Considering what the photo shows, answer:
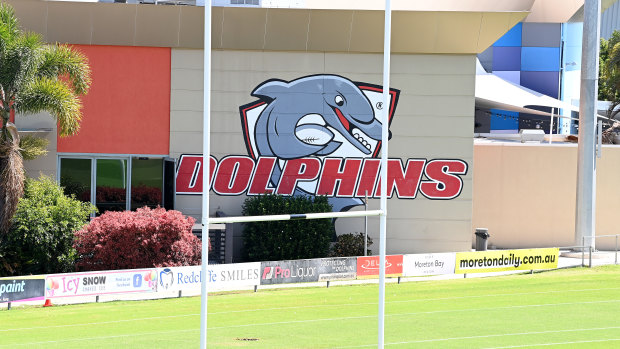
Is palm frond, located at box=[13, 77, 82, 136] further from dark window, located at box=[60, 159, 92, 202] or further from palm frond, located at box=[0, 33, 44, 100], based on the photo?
dark window, located at box=[60, 159, 92, 202]

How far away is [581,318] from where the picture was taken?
76.2 ft

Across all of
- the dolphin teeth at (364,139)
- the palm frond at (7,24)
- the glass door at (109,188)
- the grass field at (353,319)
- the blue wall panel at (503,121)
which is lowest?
the grass field at (353,319)

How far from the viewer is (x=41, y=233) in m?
27.6

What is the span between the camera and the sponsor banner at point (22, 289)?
76.5 ft

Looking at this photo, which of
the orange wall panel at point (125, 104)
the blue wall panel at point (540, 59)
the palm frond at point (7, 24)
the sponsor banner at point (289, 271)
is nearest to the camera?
the palm frond at point (7, 24)

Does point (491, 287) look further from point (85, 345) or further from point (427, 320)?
point (85, 345)

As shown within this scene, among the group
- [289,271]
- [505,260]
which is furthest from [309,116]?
[505,260]

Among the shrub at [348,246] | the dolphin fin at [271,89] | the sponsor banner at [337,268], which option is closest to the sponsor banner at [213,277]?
the sponsor banner at [337,268]

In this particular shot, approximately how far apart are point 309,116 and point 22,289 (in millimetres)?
12782

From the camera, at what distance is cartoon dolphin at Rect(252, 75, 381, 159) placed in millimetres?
32156

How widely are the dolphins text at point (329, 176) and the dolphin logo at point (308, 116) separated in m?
0.32

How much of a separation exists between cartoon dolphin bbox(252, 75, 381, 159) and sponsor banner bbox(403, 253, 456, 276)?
5315 mm

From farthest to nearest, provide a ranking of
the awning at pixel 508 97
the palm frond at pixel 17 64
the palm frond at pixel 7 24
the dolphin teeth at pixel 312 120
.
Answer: the awning at pixel 508 97 → the dolphin teeth at pixel 312 120 → the palm frond at pixel 17 64 → the palm frond at pixel 7 24

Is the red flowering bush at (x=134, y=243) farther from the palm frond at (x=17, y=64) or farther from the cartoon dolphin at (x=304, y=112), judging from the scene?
the cartoon dolphin at (x=304, y=112)
